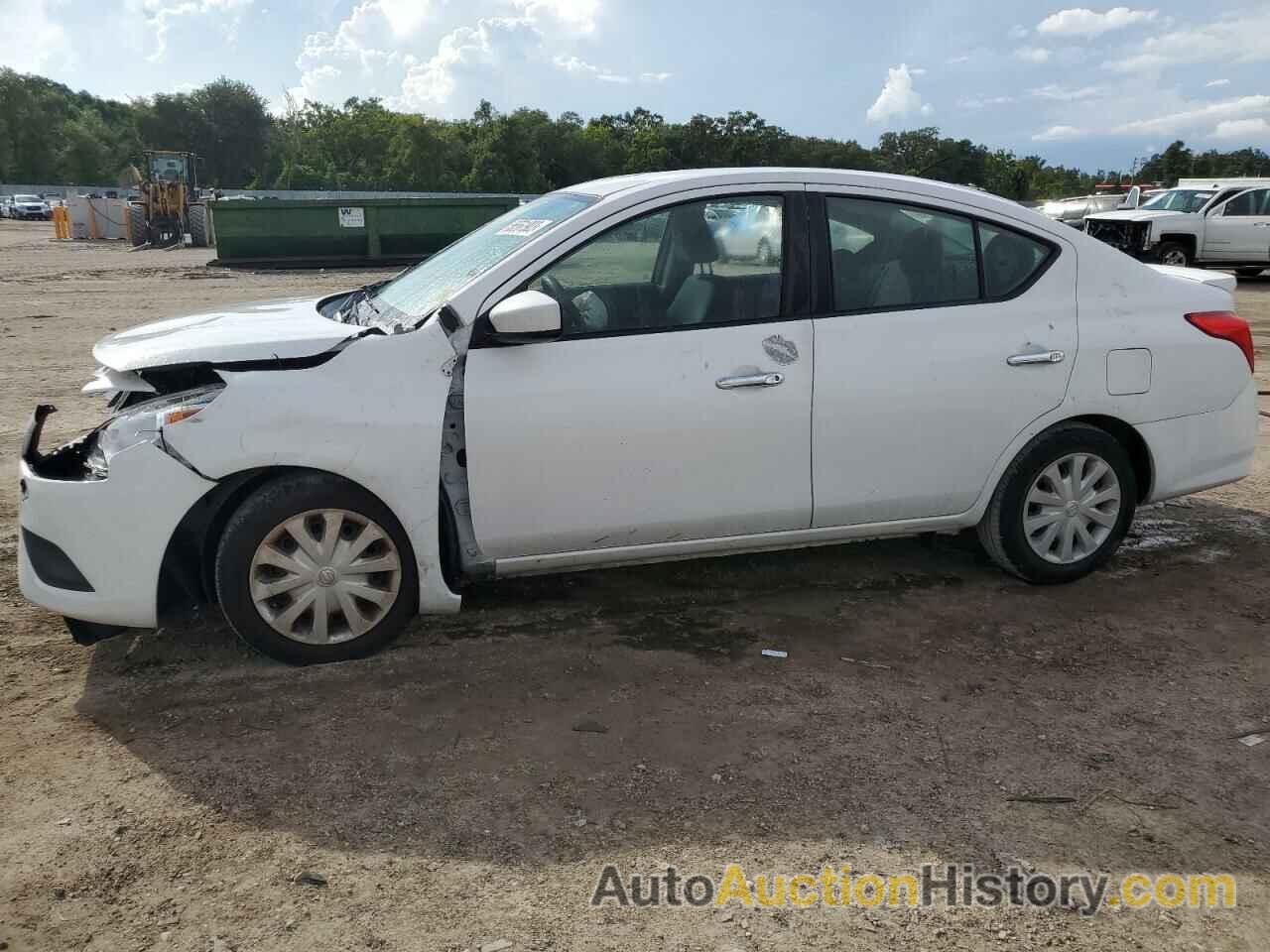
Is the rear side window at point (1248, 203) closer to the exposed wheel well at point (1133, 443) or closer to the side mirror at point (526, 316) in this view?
the exposed wheel well at point (1133, 443)

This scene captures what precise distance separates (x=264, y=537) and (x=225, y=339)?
779 mm

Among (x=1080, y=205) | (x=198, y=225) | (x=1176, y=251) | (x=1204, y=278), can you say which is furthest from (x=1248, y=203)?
(x=198, y=225)

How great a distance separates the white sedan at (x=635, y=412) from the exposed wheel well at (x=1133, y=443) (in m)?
0.01

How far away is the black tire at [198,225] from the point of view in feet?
108

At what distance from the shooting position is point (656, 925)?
99.8 inches

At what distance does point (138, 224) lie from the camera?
33438 mm

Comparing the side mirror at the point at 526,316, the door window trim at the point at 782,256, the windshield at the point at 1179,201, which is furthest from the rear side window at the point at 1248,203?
the side mirror at the point at 526,316

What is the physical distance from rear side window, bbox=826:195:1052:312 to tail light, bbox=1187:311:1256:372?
0.78m

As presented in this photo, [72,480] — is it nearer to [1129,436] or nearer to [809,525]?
[809,525]

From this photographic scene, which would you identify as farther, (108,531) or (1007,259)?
(1007,259)

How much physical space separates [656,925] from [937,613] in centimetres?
224

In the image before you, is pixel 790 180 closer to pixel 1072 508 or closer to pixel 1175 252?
pixel 1072 508

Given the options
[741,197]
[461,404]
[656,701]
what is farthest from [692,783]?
[741,197]

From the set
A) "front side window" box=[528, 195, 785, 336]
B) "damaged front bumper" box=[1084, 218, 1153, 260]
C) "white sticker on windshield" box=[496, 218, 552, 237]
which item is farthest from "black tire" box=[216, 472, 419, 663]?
"damaged front bumper" box=[1084, 218, 1153, 260]
